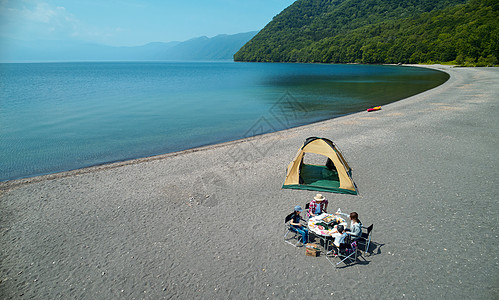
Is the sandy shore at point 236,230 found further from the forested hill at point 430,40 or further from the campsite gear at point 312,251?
the forested hill at point 430,40

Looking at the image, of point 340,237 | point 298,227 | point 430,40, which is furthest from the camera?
point 430,40

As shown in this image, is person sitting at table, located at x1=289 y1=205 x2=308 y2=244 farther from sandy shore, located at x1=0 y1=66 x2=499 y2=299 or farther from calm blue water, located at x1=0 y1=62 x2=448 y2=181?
calm blue water, located at x1=0 y1=62 x2=448 y2=181

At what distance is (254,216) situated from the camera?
945cm

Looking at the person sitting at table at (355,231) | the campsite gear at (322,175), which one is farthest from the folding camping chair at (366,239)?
the campsite gear at (322,175)

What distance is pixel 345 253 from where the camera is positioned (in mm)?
7336

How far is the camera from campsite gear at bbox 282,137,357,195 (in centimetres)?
1094

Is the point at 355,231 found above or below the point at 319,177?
above

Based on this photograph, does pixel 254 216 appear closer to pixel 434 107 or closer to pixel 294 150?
pixel 294 150

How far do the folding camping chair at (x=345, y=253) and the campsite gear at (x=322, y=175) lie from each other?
149 inches

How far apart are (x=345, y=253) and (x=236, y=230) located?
335 centimetres

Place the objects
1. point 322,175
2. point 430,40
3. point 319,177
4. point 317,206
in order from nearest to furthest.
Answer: point 317,206, point 319,177, point 322,175, point 430,40

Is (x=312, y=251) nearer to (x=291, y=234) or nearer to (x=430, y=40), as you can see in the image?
(x=291, y=234)

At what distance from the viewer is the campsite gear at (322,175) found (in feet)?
35.9

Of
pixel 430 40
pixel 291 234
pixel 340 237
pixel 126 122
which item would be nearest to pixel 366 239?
pixel 340 237
